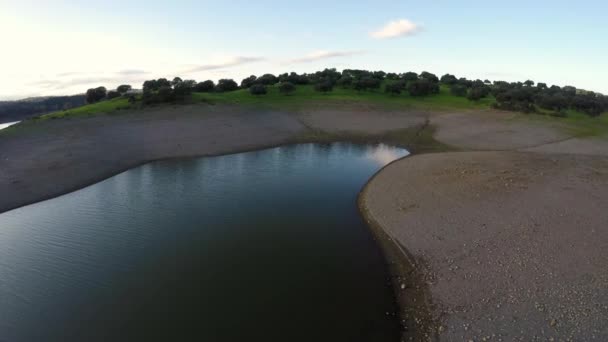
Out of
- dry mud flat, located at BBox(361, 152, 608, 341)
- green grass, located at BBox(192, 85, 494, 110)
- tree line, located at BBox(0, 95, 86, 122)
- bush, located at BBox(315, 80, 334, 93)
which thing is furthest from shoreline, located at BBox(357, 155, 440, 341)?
tree line, located at BBox(0, 95, 86, 122)

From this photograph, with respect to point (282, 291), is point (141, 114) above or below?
above

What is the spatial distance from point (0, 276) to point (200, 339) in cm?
1056

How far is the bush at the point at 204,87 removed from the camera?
66.8 metres

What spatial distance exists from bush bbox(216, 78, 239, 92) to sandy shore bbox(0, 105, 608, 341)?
2701cm

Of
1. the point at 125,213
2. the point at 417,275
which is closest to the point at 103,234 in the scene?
the point at 125,213

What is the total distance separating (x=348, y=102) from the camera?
60.4 meters

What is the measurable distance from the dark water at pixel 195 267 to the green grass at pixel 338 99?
119 ft

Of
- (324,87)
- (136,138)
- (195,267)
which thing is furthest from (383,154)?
(324,87)

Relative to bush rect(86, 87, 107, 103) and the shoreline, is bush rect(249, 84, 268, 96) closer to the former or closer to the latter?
bush rect(86, 87, 107, 103)

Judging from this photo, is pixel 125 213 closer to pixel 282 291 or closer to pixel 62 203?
pixel 62 203

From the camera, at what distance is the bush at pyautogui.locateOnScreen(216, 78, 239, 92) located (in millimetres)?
70438

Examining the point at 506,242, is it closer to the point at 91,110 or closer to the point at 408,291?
the point at 408,291

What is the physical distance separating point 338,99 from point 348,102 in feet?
10.6

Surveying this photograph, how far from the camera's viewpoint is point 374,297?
39.2ft
